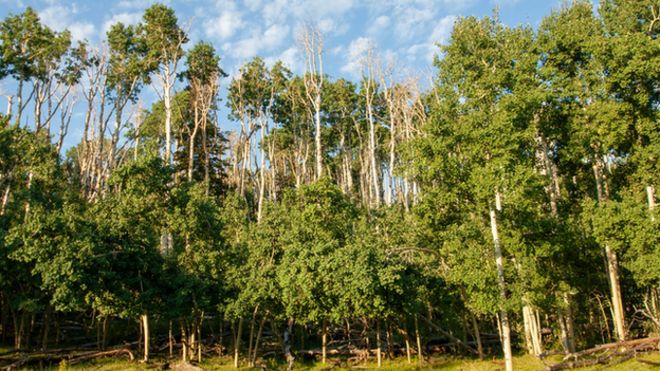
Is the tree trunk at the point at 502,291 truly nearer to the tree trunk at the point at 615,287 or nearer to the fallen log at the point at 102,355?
the tree trunk at the point at 615,287

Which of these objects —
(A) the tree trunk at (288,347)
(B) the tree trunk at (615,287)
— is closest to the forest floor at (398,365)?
(A) the tree trunk at (288,347)

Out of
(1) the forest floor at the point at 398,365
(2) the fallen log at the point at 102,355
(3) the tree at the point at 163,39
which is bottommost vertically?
(1) the forest floor at the point at 398,365

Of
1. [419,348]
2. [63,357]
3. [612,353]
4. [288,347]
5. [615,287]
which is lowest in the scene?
[612,353]

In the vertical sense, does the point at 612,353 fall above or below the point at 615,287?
below

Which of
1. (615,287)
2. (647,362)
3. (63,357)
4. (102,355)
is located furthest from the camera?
(102,355)

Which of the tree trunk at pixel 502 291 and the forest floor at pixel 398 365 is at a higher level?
the tree trunk at pixel 502 291

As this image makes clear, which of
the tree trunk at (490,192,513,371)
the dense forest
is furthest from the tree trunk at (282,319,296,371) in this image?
the tree trunk at (490,192,513,371)

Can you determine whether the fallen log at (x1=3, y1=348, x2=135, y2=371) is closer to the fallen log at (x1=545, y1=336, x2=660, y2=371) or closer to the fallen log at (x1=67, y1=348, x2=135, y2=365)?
the fallen log at (x1=67, y1=348, x2=135, y2=365)

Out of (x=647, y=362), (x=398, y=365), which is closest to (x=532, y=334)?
(x=647, y=362)

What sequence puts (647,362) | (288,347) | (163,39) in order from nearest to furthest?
1. (647,362)
2. (288,347)
3. (163,39)

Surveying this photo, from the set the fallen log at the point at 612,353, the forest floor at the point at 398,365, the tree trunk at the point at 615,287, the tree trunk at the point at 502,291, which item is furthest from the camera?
the tree trunk at the point at 615,287

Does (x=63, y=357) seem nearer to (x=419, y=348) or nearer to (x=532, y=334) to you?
(x=419, y=348)

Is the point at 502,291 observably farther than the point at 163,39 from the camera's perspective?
No

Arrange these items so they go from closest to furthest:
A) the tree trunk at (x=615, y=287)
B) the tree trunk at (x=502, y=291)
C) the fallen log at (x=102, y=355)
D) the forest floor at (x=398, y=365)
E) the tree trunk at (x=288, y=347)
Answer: the tree trunk at (x=502, y=291) → the forest floor at (x=398, y=365) → the tree trunk at (x=615, y=287) → the fallen log at (x=102, y=355) → the tree trunk at (x=288, y=347)
